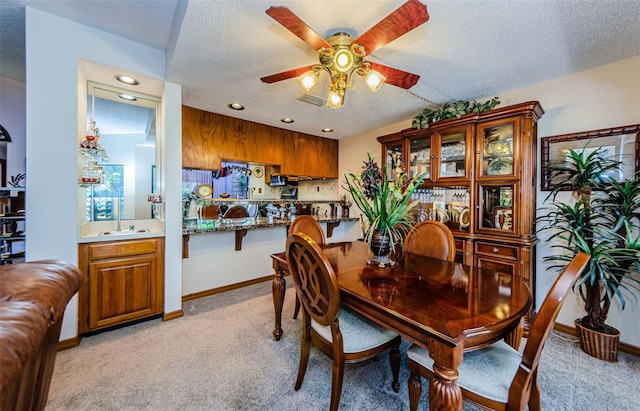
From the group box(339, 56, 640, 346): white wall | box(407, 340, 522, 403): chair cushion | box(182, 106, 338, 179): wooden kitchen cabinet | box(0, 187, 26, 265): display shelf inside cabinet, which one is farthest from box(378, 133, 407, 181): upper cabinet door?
box(0, 187, 26, 265): display shelf inside cabinet

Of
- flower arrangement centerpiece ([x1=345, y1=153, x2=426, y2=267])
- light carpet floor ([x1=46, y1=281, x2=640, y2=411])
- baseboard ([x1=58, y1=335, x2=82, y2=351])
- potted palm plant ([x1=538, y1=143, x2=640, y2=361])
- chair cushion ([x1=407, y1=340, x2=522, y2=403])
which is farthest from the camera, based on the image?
baseboard ([x1=58, y1=335, x2=82, y2=351])

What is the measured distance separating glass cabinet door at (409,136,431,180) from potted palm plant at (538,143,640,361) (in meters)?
1.16

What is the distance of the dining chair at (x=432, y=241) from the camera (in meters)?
1.96

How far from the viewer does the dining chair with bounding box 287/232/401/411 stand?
121 centimetres

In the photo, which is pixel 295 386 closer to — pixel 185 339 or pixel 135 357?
pixel 185 339

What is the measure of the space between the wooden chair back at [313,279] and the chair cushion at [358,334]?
14cm

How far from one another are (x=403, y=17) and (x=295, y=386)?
2151 mm

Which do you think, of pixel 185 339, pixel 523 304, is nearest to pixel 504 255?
pixel 523 304

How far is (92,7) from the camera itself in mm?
1770

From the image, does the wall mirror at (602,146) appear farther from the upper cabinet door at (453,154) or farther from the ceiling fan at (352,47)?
the ceiling fan at (352,47)

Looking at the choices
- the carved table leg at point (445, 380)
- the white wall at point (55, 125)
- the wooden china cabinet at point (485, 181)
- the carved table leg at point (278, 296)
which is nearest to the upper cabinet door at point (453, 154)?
the wooden china cabinet at point (485, 181)

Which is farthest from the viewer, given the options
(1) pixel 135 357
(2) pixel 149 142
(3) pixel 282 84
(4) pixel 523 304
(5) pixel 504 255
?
(2) pixel 149 142

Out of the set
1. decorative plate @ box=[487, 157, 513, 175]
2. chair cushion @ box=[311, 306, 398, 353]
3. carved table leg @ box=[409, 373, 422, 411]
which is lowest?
carved table leg @ box=[409, 373, 422, 411]

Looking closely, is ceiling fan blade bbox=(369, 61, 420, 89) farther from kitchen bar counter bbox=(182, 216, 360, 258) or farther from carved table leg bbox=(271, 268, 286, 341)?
kitchen bar counter bbox=(182, 216, 360, 258)
